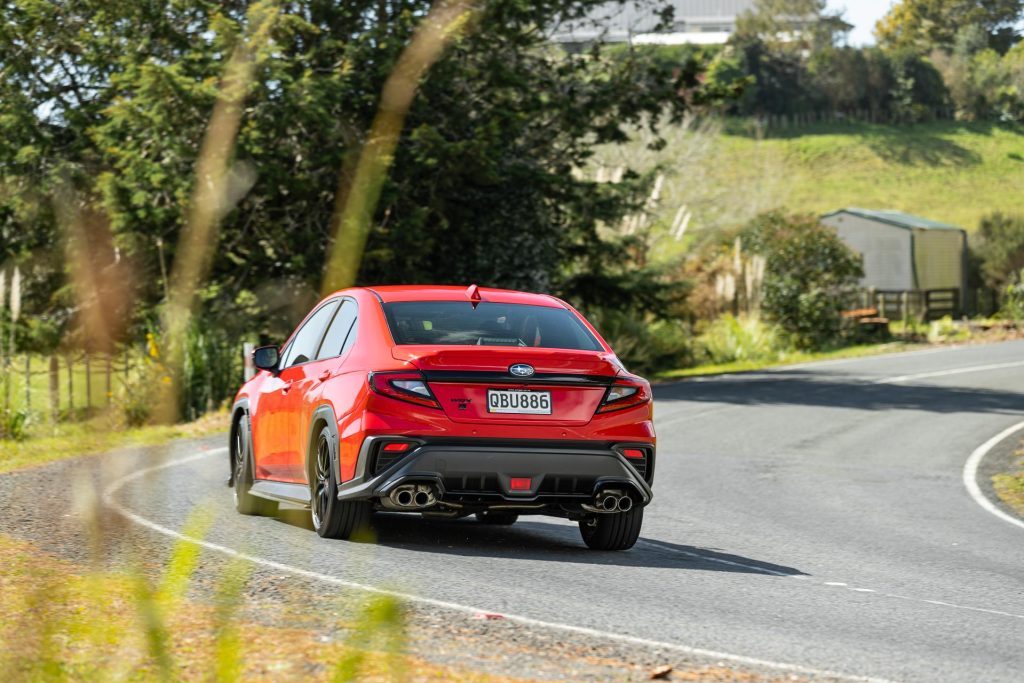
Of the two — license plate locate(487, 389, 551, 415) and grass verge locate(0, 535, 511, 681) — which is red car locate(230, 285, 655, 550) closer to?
license plate locate(487, 389, 551, 415)

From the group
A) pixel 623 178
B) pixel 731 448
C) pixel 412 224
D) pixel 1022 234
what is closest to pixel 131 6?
pixel 412 224

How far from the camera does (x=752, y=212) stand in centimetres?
4953

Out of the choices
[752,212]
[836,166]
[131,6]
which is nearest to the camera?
[131,6]

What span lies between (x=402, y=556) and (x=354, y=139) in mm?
16963

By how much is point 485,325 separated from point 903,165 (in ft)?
296

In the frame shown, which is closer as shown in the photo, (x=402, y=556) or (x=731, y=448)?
(x=402, y=556)

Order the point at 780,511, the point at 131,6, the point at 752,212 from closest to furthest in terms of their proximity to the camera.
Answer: the point at 780,511 → the point at 131,6 → the point at 752,212

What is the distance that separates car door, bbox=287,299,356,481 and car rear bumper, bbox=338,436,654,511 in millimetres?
885

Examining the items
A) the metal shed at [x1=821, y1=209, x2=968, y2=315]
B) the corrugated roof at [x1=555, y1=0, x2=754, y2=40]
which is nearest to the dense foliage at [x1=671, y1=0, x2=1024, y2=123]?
the metal shed at [x1=821, y1=209, x2=968, y2=315]

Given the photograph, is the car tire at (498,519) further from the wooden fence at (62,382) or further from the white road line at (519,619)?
the wooden fence at (62,382)

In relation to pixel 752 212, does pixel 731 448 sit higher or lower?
lower

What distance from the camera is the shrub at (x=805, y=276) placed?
130ft

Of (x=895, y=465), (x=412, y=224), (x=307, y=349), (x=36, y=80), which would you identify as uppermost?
(x=36, y=80)

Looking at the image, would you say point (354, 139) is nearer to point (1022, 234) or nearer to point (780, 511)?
point (780, 511)
